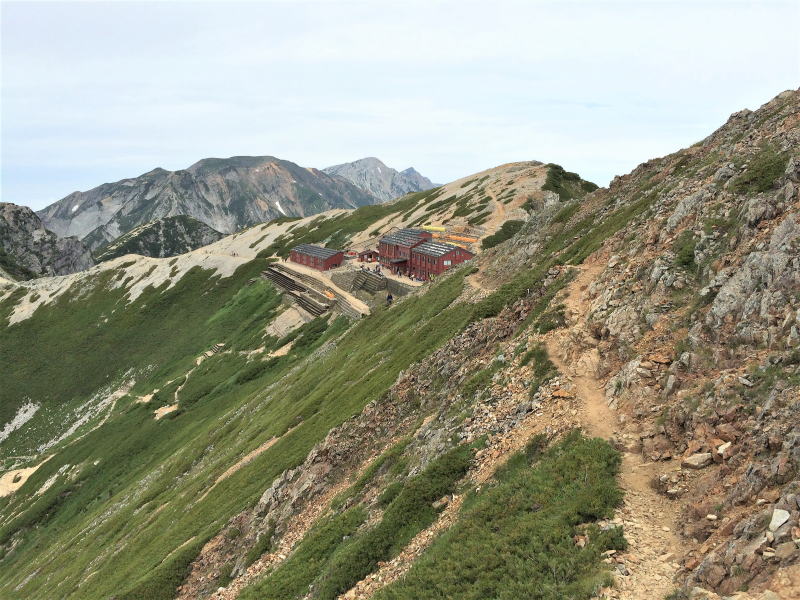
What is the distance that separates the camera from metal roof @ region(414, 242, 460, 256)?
328 ft

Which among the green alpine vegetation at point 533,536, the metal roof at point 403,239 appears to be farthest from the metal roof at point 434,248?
the green alpine vegetation at point 533,536

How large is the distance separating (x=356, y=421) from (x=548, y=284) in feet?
58.5

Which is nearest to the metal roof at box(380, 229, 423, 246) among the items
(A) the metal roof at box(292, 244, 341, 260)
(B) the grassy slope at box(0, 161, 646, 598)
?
(A) the metal roof at box(292, 244, 341, 260)

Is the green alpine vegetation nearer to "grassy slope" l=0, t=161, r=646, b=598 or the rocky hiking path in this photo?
the rocky hiking path

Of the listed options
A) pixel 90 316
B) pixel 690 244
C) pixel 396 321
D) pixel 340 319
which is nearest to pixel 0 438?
pixel 90 316

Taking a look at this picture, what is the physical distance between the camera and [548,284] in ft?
116

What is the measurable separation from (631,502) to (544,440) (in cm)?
490

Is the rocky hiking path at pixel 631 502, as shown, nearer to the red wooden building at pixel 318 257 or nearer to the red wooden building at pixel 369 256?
the red wooden building at pixel 369 256

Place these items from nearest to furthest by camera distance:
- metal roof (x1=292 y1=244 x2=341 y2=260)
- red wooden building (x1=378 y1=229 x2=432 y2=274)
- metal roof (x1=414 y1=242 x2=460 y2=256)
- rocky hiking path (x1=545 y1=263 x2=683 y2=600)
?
rocky hiking path (x1=545 y1=263 x2=683 y2=600)
metal roof (x1=414 y1=242 x2=460 y2=256)
red wooden building (x1=378 y1=229 x2=432 y2=274)
metal roof (x1=292 y1=244 x2=341 y2=260)

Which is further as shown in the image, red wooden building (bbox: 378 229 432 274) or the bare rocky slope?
red wooden building (bbox: 378 229 432 274)

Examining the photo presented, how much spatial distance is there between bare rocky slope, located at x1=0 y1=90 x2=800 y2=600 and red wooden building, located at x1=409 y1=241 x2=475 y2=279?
95.5 feet

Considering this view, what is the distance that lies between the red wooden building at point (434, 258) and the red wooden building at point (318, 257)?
110ft

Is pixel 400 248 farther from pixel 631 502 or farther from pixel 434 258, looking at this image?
pixel 631 502

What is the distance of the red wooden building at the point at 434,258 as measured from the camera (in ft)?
324
